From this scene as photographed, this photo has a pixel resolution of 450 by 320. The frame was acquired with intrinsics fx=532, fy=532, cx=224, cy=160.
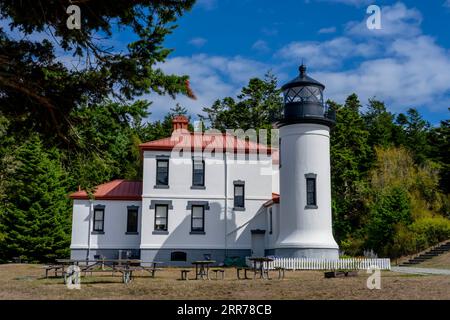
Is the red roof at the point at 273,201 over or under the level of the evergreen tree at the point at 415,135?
under

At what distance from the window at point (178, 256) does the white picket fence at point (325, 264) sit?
21.2 feet

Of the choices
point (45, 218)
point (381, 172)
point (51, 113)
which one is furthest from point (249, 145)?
point (51, 113)

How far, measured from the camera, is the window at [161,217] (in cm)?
3120

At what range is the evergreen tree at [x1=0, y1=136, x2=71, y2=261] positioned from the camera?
33.9m

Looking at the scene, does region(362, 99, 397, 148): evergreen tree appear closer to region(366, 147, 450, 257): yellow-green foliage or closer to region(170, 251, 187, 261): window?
region(366, 147, 450, 257): yellow-green foliage

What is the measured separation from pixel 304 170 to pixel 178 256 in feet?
29.6

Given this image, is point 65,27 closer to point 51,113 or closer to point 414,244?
point 51,113

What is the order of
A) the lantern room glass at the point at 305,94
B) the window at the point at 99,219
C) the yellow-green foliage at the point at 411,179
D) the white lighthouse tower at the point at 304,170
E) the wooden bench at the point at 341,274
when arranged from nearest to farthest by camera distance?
the wooden bench at the point at 341,274 → the white lighthouse tower at the point at 304,170 → the lantern room glass at the point at 305,94 → the window at the point at 99,219 → the yellow-green foliage at the point at 411,179

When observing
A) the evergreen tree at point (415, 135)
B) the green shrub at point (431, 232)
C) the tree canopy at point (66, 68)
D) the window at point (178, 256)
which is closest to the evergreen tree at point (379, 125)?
the evergreen tree at point (415, 135)

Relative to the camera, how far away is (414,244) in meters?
31.8

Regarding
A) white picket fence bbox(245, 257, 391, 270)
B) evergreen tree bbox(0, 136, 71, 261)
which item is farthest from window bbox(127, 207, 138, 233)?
white picket fence bbox(245, 257, 391, 270)

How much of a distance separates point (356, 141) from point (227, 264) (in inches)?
907

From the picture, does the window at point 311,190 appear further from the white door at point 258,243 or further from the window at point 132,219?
the window at point 132,219

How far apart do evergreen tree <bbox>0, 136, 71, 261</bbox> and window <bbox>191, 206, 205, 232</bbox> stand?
30.4 ft
